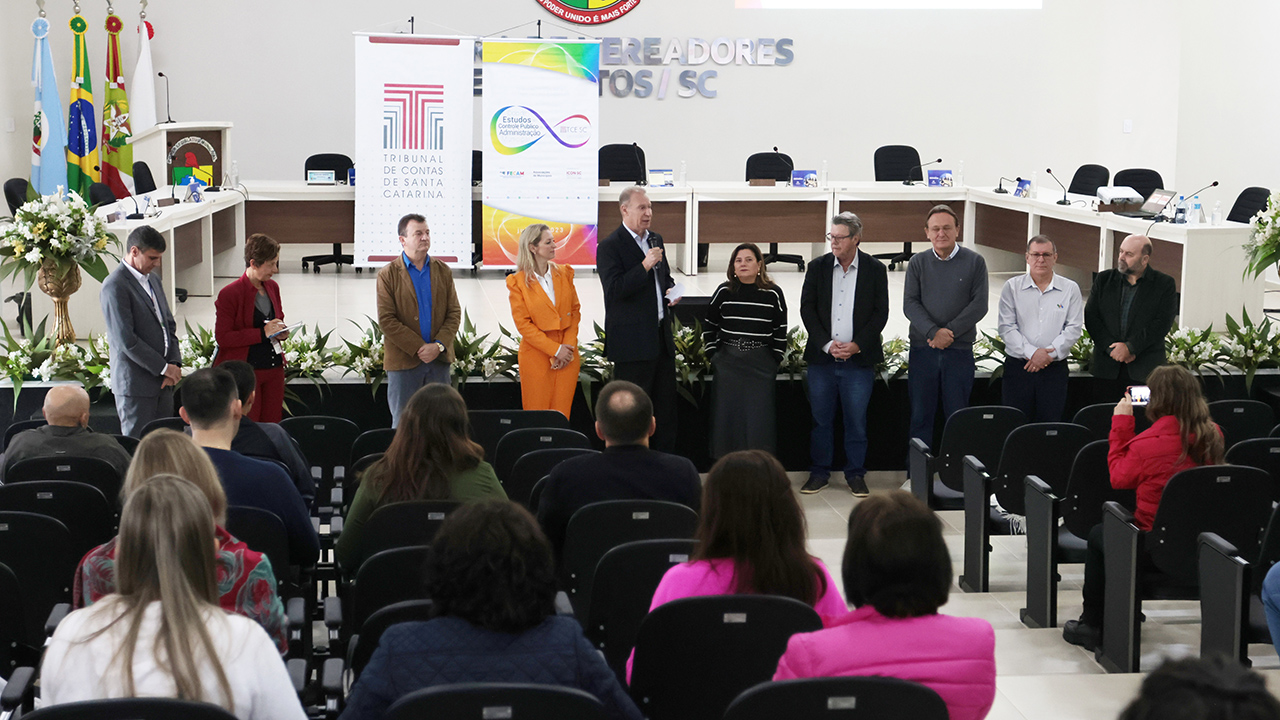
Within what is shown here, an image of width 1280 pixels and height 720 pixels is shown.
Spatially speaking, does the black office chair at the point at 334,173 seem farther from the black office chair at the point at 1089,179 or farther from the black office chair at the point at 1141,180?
the black office chair at the point at 1141,180

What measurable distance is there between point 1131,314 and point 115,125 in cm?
1039

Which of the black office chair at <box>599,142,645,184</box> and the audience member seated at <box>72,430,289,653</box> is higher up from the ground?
the black office chair at <box>599,142,645,184</box>

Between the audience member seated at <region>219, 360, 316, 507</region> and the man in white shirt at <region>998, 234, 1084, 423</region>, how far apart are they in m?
3.41

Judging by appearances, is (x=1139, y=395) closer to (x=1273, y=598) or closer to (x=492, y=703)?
(x=1273, y=598)

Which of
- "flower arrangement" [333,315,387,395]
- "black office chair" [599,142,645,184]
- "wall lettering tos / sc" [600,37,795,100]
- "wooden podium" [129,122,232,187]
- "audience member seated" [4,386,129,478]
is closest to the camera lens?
"audience member seated" [4,386,129,478]

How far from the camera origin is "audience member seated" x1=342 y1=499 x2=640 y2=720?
2176 millimetres

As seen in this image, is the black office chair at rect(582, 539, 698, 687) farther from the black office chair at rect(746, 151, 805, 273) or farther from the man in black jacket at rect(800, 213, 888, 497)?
the black office chair at rect(746, 151, 805, 273)

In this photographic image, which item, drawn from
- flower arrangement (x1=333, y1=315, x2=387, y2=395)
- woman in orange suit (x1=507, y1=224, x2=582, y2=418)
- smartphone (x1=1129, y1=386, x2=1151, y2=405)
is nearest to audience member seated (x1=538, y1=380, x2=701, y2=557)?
smartphone (x1=1129, y1=386, x2=1151, y2=405)

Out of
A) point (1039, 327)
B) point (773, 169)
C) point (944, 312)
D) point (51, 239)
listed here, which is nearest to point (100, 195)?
point (51, 239)

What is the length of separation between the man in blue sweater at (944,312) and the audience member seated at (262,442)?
313cm

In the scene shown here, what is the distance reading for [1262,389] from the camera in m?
6.64

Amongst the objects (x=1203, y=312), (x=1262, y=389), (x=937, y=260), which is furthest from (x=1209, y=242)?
(x=937, y=260)

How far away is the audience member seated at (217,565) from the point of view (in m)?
2.59

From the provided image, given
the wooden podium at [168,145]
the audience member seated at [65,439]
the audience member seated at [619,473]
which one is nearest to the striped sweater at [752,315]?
the audience member seated at [619,473]
